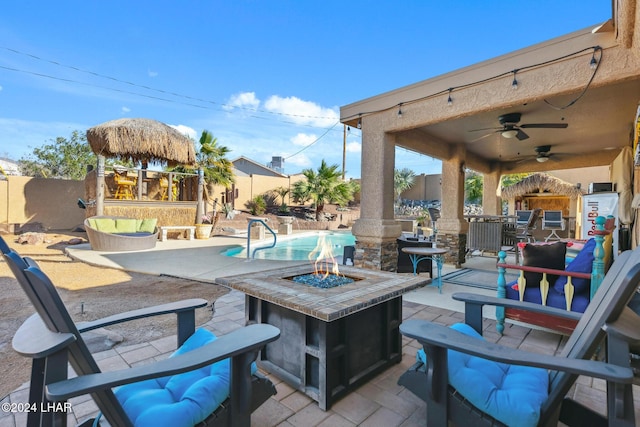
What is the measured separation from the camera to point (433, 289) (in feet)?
14.4

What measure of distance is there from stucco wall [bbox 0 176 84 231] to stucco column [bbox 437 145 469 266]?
1328 cm

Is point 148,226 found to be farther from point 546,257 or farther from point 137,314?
point 546,257

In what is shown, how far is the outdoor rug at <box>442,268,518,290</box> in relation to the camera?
15.2 feet

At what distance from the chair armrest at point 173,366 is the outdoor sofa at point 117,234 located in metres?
7.71

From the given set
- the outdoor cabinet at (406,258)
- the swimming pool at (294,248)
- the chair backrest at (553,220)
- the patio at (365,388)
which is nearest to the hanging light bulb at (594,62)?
the patio at (365,388)

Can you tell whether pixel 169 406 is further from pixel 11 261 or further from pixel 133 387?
pixel 11 261

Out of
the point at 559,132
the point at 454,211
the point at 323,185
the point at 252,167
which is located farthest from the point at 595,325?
the point at 252,167

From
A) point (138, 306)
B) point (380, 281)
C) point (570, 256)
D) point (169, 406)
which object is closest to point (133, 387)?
point (169, 406)

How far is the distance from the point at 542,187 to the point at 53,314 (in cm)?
1383

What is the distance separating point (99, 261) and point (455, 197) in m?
7.38

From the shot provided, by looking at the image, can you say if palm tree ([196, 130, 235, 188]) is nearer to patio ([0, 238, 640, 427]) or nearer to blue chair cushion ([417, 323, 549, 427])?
patio ([0, 238, 640, 427])

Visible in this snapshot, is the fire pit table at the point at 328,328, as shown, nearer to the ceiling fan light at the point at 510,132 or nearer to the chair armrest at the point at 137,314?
the chair armrest at the point at 137,314

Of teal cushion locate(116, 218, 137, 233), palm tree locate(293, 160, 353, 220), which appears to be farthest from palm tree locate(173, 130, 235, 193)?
teal cushion locate(116, 218, 137, 233)

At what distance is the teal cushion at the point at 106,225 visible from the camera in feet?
25.4
